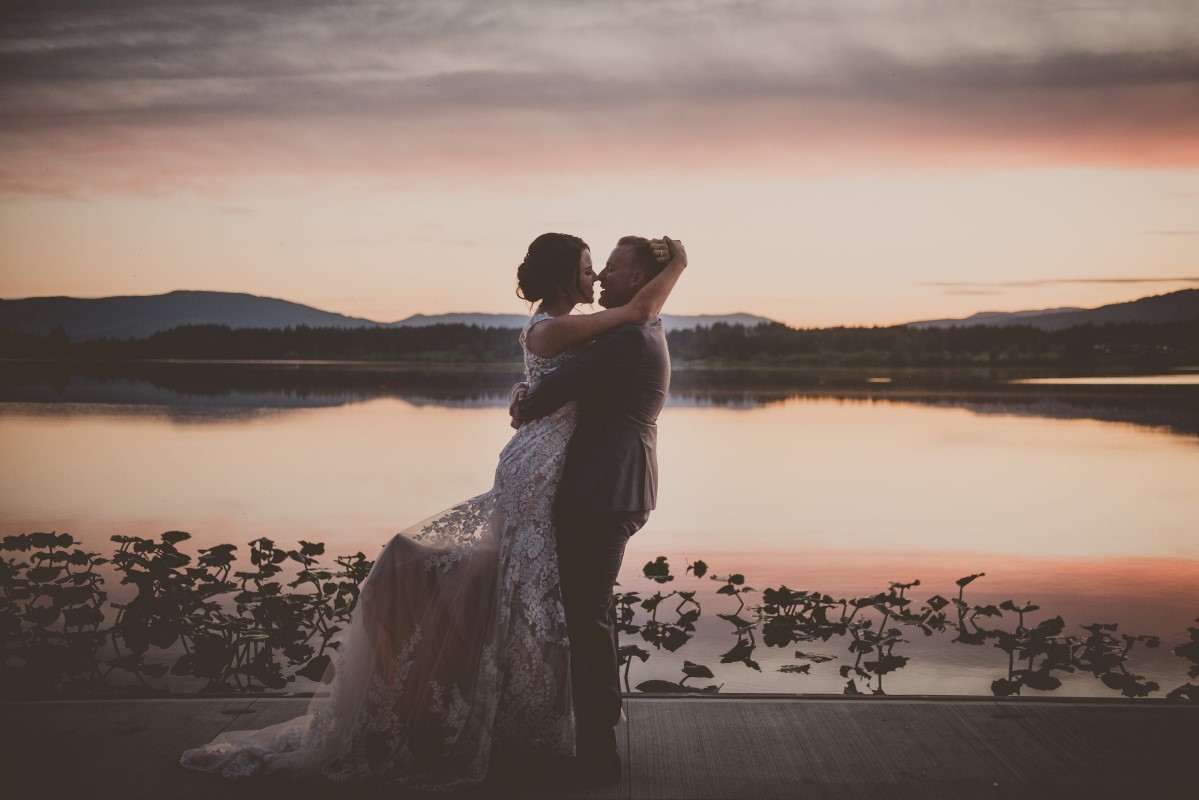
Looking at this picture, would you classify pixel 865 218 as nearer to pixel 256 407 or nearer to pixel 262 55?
pixel 262 55

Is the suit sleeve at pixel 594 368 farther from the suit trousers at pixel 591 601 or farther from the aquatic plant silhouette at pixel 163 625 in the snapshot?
the aquatic plant silhouette at pixel 163 625

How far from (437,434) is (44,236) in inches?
319

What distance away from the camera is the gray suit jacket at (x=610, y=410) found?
323 centimetres

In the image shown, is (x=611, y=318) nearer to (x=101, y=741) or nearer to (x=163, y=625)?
(x=101, y=741)

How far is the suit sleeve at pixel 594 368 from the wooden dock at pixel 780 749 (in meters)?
1.25

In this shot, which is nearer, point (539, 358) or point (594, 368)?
point (594, 368)

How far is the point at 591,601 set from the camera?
3.34m

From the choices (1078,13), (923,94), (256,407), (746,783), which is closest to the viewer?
(746,783)

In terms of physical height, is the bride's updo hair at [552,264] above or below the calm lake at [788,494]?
above

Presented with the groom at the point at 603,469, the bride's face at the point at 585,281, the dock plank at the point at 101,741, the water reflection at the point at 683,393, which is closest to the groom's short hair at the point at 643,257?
the groom at the point at 603,469

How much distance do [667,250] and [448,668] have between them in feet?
5.02

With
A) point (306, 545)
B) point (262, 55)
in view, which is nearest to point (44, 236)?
point (262, 55)

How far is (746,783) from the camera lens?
10.4 ft

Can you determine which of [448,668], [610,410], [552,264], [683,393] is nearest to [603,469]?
[610,410]
